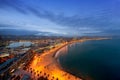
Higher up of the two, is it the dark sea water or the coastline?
the coastline

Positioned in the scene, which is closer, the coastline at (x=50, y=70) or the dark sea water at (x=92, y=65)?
the coastline at (x=50, y=70)

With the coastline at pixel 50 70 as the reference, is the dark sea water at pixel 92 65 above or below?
below

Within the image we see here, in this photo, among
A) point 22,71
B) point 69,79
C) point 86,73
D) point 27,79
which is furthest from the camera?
point 86,73

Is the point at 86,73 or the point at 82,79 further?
the point at 86,73

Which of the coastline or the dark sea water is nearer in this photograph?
the coastline

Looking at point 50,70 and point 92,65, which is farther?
point 92,65

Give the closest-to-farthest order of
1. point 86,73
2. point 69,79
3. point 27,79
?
point 27,79, point 69,79, point 86,73

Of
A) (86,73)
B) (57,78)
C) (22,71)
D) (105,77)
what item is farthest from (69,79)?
(22,71)

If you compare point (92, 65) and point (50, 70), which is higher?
point (50, 70)

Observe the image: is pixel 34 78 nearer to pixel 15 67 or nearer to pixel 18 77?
pixel 18 77
